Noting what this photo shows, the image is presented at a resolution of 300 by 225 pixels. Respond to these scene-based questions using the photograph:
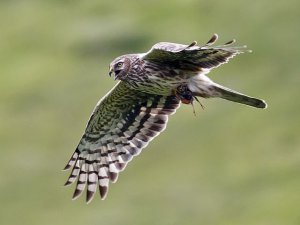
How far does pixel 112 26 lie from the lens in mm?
56969

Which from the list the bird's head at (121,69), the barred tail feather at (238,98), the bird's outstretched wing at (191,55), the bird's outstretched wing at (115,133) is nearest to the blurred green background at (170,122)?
the bird's outstretched wing at (115,133)

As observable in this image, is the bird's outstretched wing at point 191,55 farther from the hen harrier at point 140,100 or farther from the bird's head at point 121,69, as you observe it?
the bird's head at point 121,69

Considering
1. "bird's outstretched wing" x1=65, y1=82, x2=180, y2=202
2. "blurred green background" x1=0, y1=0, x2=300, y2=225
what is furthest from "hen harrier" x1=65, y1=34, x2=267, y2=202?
"blurred green background" x1=0, y1=0, x2=300, y2=225

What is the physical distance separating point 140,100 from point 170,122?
81.9ft

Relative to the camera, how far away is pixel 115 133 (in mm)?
23062

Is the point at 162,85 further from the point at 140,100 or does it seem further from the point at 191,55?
the point at 140,100

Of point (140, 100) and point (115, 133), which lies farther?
point (115, 133)

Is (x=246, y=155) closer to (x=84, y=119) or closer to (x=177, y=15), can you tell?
(x=84, y=119)

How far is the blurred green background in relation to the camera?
143ft

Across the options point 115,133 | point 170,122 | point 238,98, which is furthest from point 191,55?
point 170,122

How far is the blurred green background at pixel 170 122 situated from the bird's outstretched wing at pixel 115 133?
61.7ft

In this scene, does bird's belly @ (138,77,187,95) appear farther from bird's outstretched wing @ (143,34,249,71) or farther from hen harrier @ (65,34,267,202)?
bird's outstretched wing @ (143,34,249,71)

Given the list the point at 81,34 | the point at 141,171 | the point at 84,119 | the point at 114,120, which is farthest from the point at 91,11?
the point at 114,120

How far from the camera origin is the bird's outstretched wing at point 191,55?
1966cm
